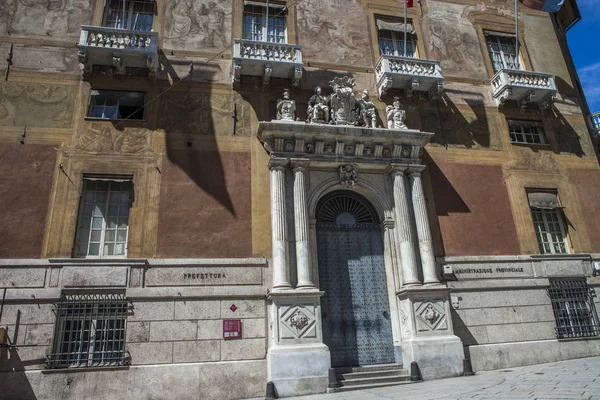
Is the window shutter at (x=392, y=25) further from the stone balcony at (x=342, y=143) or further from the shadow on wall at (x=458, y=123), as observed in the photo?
the stone balcony at (x=342, y=143)

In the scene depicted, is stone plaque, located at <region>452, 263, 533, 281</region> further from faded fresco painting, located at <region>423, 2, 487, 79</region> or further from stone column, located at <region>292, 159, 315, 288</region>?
faded fresco painting, located at <region>423, 2, 487, 79</region>

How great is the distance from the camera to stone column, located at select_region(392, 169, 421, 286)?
1318 centimetres

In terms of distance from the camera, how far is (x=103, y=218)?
41.2 feet

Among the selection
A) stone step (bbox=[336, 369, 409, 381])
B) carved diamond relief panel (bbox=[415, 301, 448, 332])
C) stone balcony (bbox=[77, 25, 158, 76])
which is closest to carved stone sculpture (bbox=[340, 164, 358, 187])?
carved diamond relief panel (bbox=[415, 301, 448, 332])

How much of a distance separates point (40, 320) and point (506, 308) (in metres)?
13.3

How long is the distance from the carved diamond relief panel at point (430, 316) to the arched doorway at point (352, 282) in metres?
1.02

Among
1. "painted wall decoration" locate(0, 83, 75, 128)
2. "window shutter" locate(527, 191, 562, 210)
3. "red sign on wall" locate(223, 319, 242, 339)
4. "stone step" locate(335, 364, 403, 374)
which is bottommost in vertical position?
"stone step" locate(335, 364, 403, 374)

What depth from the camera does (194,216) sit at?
12.8 metres

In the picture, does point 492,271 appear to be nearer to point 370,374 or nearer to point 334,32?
point 370,374

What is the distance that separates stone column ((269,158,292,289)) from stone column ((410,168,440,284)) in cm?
427

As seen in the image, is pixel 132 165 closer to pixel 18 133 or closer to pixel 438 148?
pixel 18 133

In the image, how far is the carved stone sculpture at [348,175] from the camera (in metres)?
14.0

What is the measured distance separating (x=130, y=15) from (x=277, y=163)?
7.53m

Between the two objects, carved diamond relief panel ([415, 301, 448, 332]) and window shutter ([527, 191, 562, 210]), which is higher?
window shutter ([527, 191, 562, 210])
